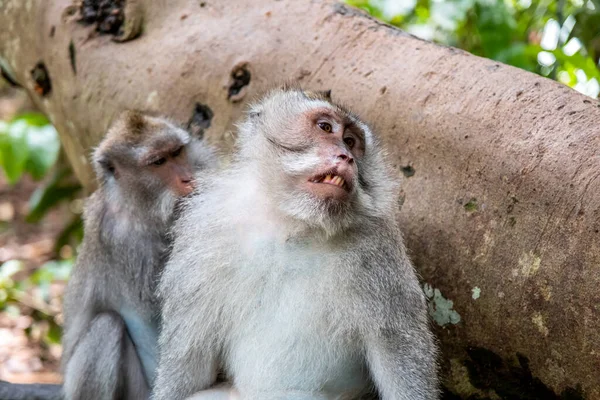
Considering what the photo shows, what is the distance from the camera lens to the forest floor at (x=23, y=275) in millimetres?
6789

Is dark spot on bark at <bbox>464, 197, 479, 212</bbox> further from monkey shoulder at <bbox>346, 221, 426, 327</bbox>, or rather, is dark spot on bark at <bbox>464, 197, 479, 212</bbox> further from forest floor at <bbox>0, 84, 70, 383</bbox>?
forest floor at <bbox>0, 84, 70, 383</bbox>

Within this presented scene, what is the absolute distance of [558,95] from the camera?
11.2 ft

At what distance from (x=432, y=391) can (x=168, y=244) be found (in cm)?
159

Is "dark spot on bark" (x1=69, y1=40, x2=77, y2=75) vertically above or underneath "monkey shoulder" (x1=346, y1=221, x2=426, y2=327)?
underneath

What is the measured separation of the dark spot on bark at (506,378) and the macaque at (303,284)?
417 millimetres

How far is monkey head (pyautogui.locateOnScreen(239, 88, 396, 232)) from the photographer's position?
297 cm

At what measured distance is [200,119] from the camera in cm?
480

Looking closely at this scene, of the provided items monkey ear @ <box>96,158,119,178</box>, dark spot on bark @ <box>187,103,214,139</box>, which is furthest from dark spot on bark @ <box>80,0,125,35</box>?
monkey ear @ <box>96,158,119,178</box>

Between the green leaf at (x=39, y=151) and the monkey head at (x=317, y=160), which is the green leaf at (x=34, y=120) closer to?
the green leaf at (x=39, y=151)

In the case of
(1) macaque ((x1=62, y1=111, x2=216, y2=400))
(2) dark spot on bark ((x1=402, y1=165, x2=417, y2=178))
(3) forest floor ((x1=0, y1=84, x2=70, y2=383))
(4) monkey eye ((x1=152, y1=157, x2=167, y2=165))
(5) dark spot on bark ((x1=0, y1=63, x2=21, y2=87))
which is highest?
(2) dark spot on bark ((x1=402, y1=165, x2=417, y2=178))

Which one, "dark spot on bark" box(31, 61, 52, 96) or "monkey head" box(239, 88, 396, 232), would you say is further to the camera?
"dark spot on bark" box(31, 61, 52, 96)

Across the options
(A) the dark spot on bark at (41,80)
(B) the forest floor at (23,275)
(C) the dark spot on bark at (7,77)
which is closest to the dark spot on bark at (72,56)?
(A) the dark spot on bark at (41,80)

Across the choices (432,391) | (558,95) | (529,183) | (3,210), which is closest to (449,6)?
(558,95)

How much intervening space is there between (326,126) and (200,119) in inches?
72.8
